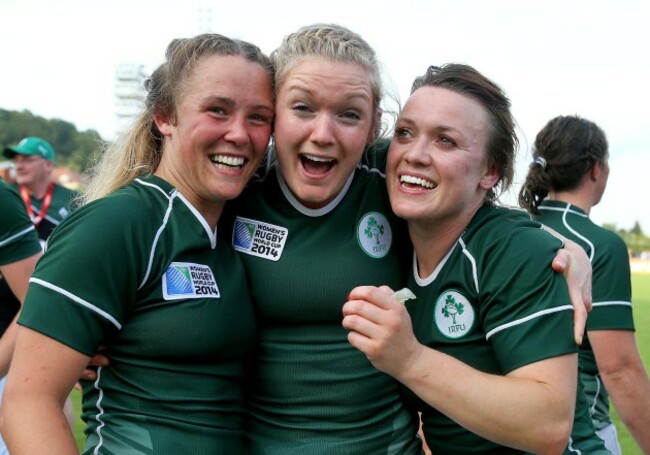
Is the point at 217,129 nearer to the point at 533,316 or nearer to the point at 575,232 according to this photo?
the point at 533,316

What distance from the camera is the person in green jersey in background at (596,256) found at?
4051mm

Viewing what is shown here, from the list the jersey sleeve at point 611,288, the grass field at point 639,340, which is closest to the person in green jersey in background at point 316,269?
the jersey sleeve at point 611,288

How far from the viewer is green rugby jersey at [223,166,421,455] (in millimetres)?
2709

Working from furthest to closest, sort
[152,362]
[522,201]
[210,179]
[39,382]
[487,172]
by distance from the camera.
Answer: [522,201] < [487,172] < [210,179] < [152,362] < [39,382]

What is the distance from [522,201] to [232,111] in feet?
7.96

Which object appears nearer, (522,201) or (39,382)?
(39,382)

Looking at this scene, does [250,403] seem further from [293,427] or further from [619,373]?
[619,373]

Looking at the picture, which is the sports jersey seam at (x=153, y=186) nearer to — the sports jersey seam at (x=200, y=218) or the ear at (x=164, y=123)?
the sports jersey seam at (x=200, y=218)

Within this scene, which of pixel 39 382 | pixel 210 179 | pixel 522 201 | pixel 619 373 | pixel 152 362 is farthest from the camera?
pixel 522 201

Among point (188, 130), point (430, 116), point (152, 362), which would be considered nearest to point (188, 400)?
point (152, 362)

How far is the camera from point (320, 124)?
2742 millimetres

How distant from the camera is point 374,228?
2.95 metres

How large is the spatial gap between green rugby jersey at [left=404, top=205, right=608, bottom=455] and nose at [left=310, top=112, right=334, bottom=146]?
61cm

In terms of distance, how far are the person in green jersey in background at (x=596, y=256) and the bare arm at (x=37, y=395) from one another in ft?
9.42
